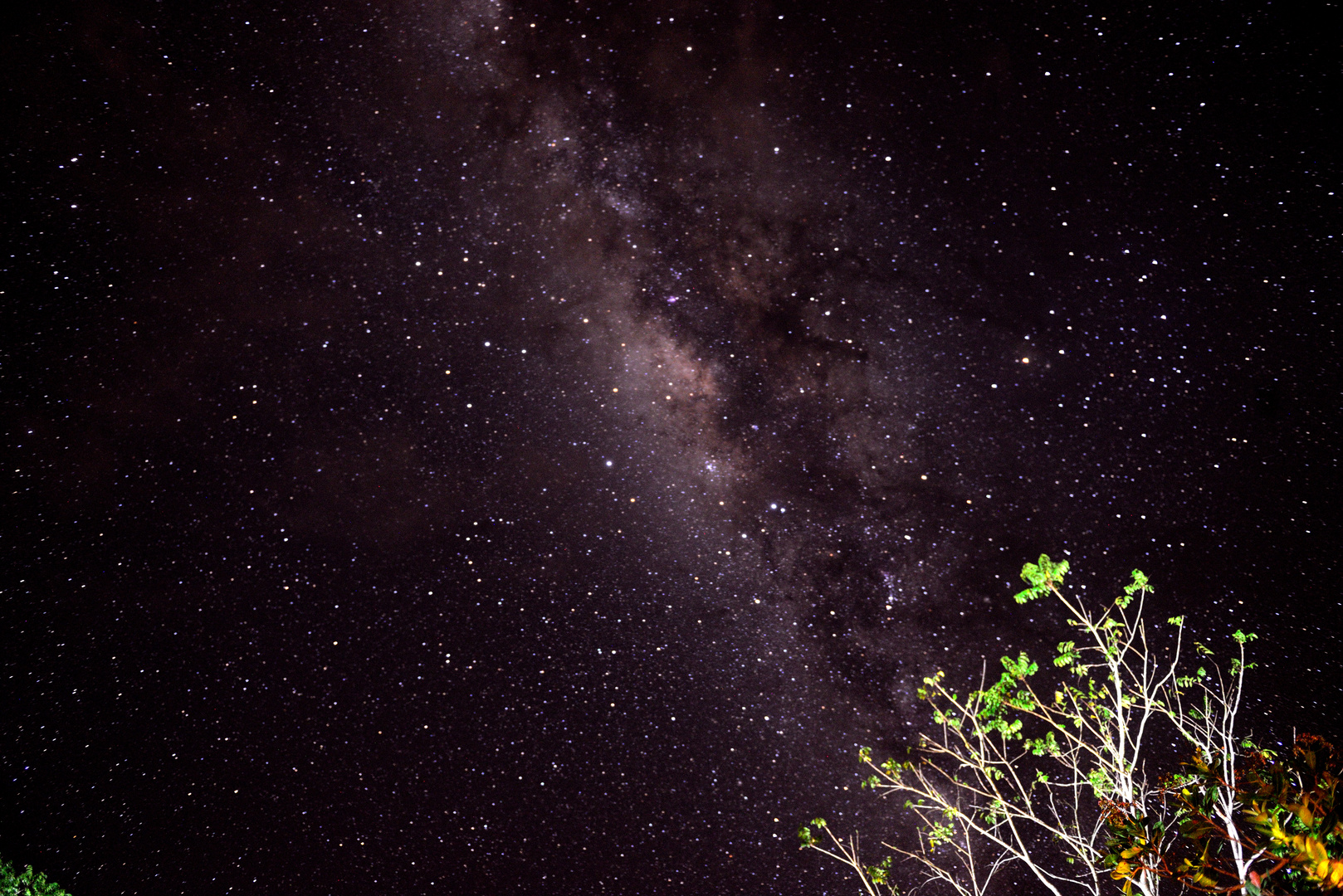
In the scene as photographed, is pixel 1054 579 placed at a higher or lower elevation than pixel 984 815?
higher

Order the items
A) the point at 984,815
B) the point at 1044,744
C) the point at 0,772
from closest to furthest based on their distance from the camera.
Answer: the point at 1044,744, the point at 984,815, the point at 0,772

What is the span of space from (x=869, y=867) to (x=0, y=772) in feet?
30.2

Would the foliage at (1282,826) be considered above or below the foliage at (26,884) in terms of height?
above

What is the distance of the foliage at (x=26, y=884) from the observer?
6062 mm

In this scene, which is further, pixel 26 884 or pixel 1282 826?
pixel 26 884

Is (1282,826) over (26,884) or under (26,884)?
over

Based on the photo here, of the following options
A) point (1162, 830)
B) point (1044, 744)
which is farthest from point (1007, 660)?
point (1162, 830)

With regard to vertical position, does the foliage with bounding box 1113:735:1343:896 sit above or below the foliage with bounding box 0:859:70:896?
above

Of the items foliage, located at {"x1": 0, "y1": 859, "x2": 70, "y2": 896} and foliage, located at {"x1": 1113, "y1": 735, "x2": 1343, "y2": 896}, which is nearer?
foliage, located at {"x1": 1113, "y1": 735, "x2": 1343, "y2": 896}

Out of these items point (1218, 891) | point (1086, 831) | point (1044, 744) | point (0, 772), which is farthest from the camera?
point (0, 772)

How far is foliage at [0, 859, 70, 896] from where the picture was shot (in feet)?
19.9

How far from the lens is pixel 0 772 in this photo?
6.49 m

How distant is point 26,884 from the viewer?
20.6 ft

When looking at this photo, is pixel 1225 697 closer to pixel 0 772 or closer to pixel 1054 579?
pixel 1054 579
